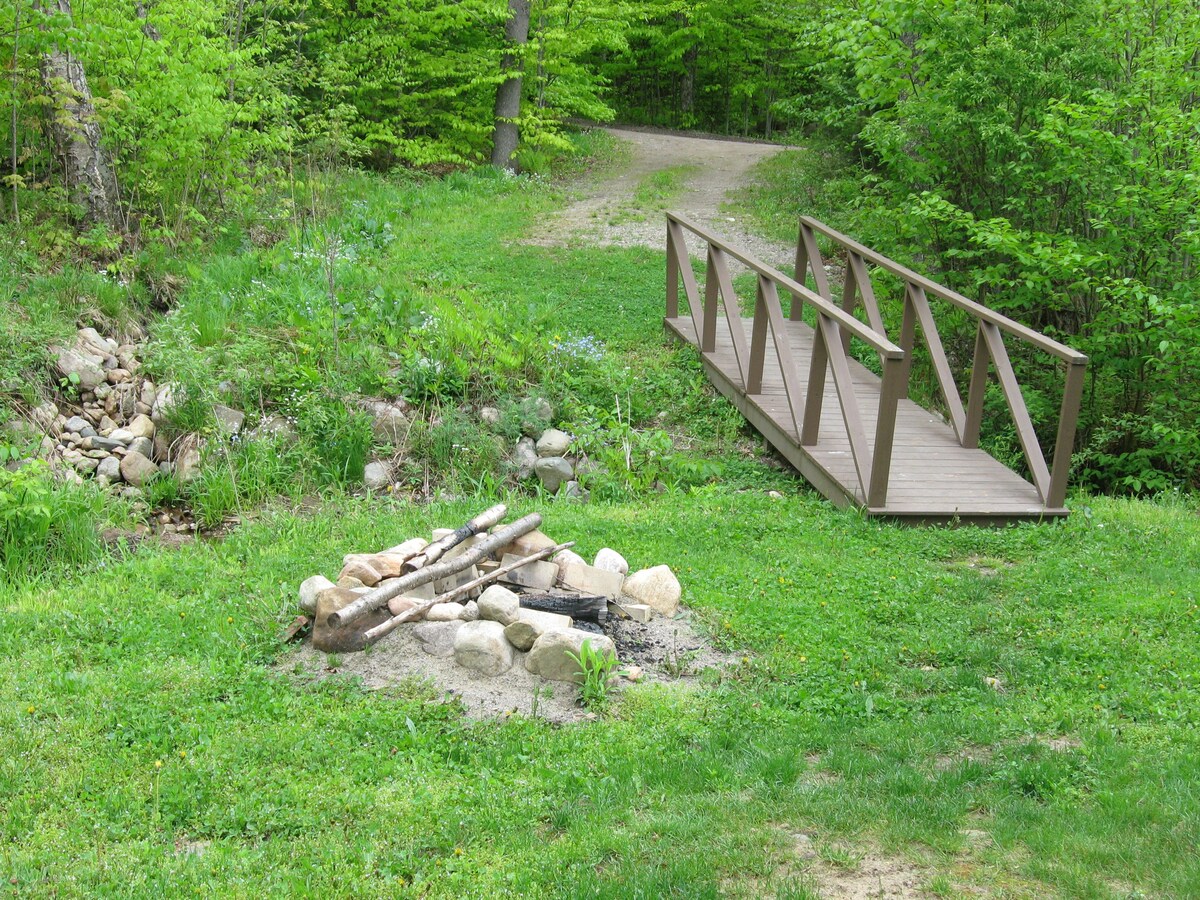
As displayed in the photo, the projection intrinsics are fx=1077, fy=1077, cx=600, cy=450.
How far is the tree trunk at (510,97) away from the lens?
1839 centimetres

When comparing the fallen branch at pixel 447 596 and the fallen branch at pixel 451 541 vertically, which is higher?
the fallen branch at pixel 451 541

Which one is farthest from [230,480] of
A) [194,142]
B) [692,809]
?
[692,809]

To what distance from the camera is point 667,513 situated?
7.11 meters

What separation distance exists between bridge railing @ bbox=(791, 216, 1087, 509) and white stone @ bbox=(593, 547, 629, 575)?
2.14 meters

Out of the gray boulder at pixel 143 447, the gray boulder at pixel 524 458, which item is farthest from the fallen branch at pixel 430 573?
the gray boulder at pixel 143 447

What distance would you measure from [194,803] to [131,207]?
885 cm

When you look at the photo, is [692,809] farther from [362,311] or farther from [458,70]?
[458,70]

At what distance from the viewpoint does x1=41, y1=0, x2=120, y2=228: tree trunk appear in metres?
9.96

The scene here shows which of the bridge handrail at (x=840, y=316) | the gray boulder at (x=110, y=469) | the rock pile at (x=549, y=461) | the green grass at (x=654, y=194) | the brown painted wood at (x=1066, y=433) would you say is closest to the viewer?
the bridge handrail at (x=840, y=316)

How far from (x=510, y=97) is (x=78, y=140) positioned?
929 cm

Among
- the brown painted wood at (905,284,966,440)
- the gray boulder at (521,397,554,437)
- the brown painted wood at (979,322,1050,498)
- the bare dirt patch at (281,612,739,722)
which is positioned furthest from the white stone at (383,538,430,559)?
the brown painted wood at (905,284,966,440)

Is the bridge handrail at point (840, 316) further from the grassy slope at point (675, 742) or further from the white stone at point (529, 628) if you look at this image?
the white stone at point (529, 628)

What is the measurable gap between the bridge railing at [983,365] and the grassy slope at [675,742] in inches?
28.5

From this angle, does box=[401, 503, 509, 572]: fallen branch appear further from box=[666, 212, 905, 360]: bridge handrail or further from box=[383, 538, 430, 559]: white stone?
box=[666, 212, 905, 360]: bridge handrail
